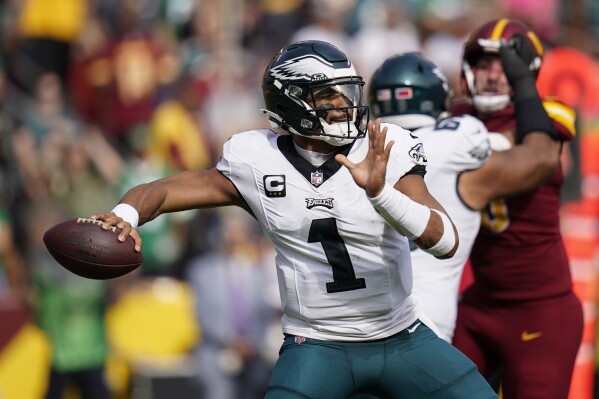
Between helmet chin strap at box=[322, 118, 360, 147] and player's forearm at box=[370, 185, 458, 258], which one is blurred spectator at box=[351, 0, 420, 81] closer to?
helmet chin strap at box=[322, 118, 360, 147]

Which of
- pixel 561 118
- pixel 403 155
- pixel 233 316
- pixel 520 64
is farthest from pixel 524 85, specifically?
pixel 233 316

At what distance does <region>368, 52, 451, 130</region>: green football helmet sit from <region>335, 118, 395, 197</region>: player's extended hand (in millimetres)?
1269

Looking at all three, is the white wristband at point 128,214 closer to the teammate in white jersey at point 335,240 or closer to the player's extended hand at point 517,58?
the teammate in white jersey at point 335,240

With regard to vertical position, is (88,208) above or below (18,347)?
above

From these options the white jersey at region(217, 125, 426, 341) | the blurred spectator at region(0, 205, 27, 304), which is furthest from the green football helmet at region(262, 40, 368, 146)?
the blurred spectator at region(0, 205, 27, 304)

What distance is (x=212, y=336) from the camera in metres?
8.78

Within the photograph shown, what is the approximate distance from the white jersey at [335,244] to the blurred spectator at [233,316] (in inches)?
184

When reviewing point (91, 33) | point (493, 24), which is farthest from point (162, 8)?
point (493, 24)

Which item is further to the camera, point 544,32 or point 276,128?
point 544,32

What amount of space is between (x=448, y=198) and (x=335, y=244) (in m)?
0.94

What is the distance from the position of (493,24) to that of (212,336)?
4.25 m

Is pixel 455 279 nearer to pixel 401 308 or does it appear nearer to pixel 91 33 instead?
pixel 401 308

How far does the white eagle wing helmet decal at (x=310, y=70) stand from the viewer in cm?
414

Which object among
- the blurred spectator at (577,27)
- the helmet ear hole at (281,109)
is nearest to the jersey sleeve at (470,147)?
the helmet ear hole at (281,109)
